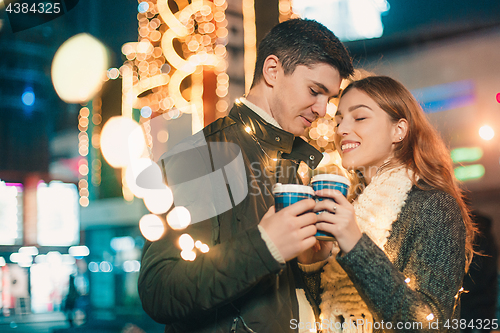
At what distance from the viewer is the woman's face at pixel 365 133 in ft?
7.18

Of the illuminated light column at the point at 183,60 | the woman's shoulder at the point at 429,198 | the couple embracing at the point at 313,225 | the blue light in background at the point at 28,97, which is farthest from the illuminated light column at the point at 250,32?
Answer: the blue light in background at the point at 28,97

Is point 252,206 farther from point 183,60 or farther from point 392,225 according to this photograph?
point 183,60

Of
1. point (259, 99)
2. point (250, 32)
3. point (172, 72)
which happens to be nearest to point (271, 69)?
point (259, 99)

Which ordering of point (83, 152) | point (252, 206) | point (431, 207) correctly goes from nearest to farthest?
point (252, 206)
point (431, 207)
point (83, 152)

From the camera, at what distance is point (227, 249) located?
1282 mm

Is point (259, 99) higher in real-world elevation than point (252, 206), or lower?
higher

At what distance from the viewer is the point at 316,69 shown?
194 cm

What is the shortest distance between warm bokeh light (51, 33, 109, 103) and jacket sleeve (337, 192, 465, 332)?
9616mm

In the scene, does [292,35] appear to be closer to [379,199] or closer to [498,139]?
[379,199]

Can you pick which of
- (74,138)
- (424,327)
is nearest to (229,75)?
(424,327)

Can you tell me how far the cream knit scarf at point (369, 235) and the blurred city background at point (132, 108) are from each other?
1.01 metres

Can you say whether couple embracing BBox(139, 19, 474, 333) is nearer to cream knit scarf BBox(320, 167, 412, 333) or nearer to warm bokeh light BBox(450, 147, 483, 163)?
cream knit scarf BBox(320, 167, 412, 333)

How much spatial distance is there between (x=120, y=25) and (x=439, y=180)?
8268 mm

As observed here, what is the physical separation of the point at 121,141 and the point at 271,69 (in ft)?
27.6
